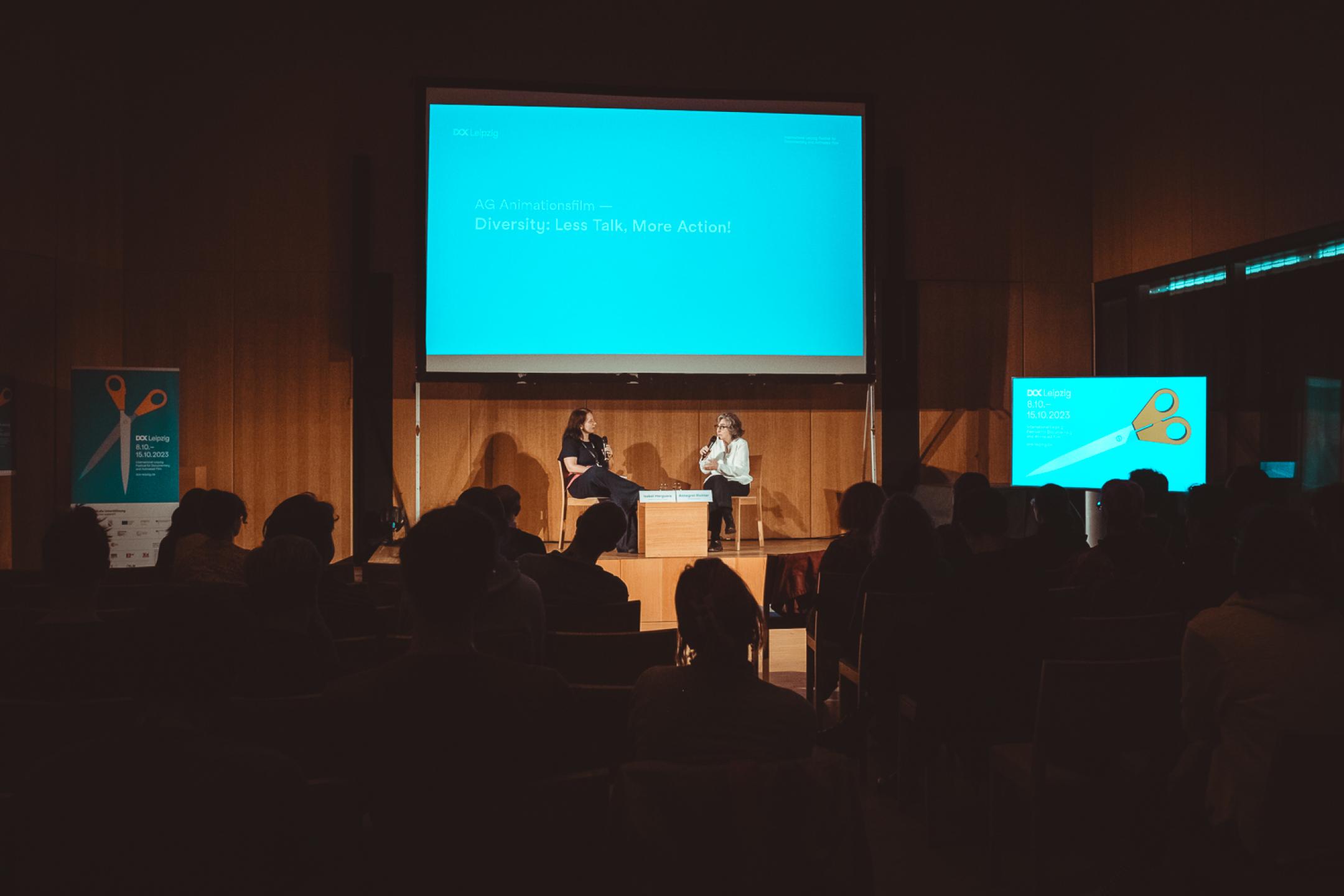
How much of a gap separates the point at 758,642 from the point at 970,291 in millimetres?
7507

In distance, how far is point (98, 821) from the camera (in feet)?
4.24

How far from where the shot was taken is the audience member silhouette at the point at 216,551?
3443 millimetres

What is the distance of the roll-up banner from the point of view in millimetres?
6660

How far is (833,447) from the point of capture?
8.65 meters

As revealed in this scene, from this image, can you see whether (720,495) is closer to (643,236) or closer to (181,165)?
(643,236)

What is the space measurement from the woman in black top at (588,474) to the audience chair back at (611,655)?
4453 mm

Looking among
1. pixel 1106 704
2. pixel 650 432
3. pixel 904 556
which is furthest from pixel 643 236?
pixel 1106 704

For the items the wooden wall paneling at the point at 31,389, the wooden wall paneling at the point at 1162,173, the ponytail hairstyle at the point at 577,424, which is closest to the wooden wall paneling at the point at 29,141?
the wooden wall paneling at the point at 31,389

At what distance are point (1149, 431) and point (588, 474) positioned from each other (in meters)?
A: 4.17

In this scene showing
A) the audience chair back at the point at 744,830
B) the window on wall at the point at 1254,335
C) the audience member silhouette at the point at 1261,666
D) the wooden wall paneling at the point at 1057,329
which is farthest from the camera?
the wooden wall paneling at the point at 1057,329

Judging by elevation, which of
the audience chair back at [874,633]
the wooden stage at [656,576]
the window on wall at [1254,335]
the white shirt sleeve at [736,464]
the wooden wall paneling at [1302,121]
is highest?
the wooden wall paneling at [1302,121]

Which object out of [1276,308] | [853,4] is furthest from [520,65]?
[1276,308]

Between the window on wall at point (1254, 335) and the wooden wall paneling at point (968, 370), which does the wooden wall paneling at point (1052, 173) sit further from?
the window on wall at point (1254, 335)

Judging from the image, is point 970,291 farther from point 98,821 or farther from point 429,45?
point 98,821
